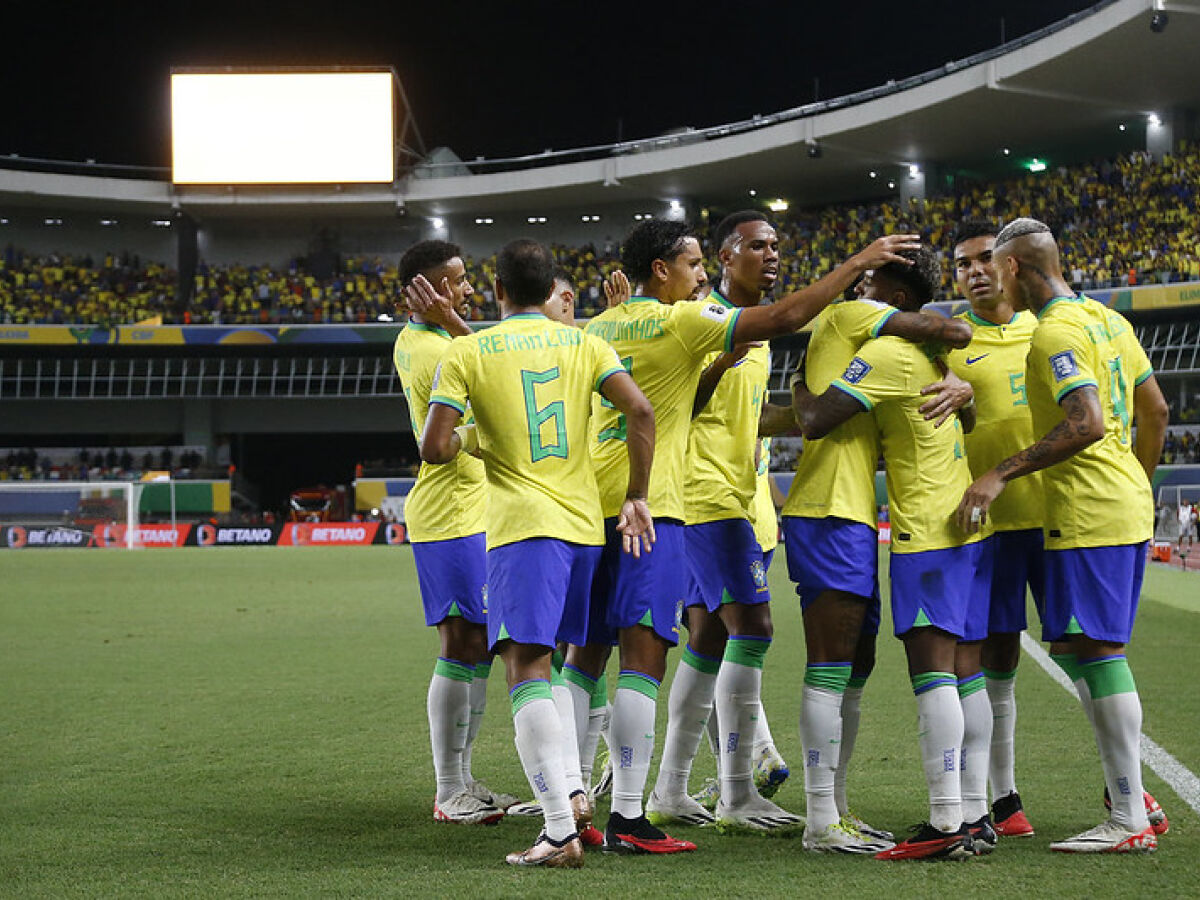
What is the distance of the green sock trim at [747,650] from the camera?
5805 mm

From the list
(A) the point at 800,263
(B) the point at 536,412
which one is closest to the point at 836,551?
(B) the point at 536,412

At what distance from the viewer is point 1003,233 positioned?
554 centimetres

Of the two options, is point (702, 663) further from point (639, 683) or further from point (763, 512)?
point (763, 512)

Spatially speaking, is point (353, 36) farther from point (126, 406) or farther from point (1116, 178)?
point (1116, 178)

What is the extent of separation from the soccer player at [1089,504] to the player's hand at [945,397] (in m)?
0.28

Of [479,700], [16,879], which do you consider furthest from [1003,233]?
[16,879]

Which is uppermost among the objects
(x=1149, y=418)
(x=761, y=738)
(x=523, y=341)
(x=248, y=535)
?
(x=523, y=341)

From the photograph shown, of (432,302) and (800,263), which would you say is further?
(800,263)

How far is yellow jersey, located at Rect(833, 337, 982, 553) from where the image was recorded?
5.21m

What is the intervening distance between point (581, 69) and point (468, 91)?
5.00 m

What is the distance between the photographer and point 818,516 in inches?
206

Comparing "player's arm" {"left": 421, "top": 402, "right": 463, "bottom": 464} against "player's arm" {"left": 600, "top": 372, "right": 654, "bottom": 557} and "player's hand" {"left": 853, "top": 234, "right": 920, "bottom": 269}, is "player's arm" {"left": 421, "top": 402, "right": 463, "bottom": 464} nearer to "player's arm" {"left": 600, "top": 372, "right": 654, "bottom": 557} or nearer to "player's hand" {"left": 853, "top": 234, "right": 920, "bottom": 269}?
"player's arm" {"left": 600, "top": 372, "right": 654, "bottom": 557}

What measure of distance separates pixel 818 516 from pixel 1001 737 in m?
1.30

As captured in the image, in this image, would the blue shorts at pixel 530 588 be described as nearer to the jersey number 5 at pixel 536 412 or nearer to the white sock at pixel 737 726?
the jersey number 5 at pixel 536 412
